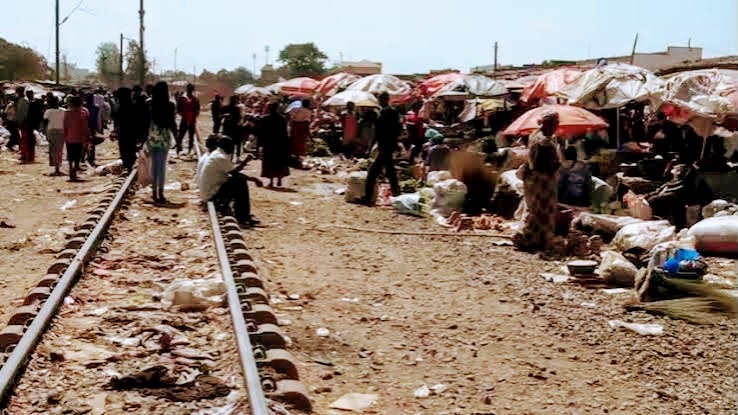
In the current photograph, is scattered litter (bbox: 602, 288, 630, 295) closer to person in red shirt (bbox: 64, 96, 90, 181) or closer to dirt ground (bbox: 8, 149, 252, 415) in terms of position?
dirt ground (bbox: 8, 149, 252, 415)

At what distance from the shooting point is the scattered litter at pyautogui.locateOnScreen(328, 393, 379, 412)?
487 cm

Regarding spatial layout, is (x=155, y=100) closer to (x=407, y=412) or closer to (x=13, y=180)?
(x=13, y=180)

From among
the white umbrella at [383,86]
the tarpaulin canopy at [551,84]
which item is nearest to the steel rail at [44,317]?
the tarpaulin canopy at [551,84]

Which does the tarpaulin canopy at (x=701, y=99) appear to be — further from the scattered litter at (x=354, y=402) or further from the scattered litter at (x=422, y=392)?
the scattered litter at (x=354, y=402)

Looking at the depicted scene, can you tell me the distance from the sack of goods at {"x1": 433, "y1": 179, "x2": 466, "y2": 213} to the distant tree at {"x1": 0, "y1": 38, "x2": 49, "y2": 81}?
43.1 metres

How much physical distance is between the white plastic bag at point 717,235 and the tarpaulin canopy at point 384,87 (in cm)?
1400

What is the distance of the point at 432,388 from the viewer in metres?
5.23

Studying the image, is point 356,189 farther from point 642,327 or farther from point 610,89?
point 642,327

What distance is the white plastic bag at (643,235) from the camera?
9148 millimetres

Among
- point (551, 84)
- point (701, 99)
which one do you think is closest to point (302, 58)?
point (551, 84)

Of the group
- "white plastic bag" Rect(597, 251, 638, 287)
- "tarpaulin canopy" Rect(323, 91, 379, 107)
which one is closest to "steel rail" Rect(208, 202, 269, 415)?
"white plastic bag" Rect(597, 251, 638, 287)

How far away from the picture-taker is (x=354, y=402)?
4.96 m

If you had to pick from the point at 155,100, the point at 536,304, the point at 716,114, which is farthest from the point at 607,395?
the point at 155,100

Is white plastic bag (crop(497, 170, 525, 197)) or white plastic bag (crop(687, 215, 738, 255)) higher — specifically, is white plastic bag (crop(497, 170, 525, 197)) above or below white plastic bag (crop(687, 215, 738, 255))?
above
